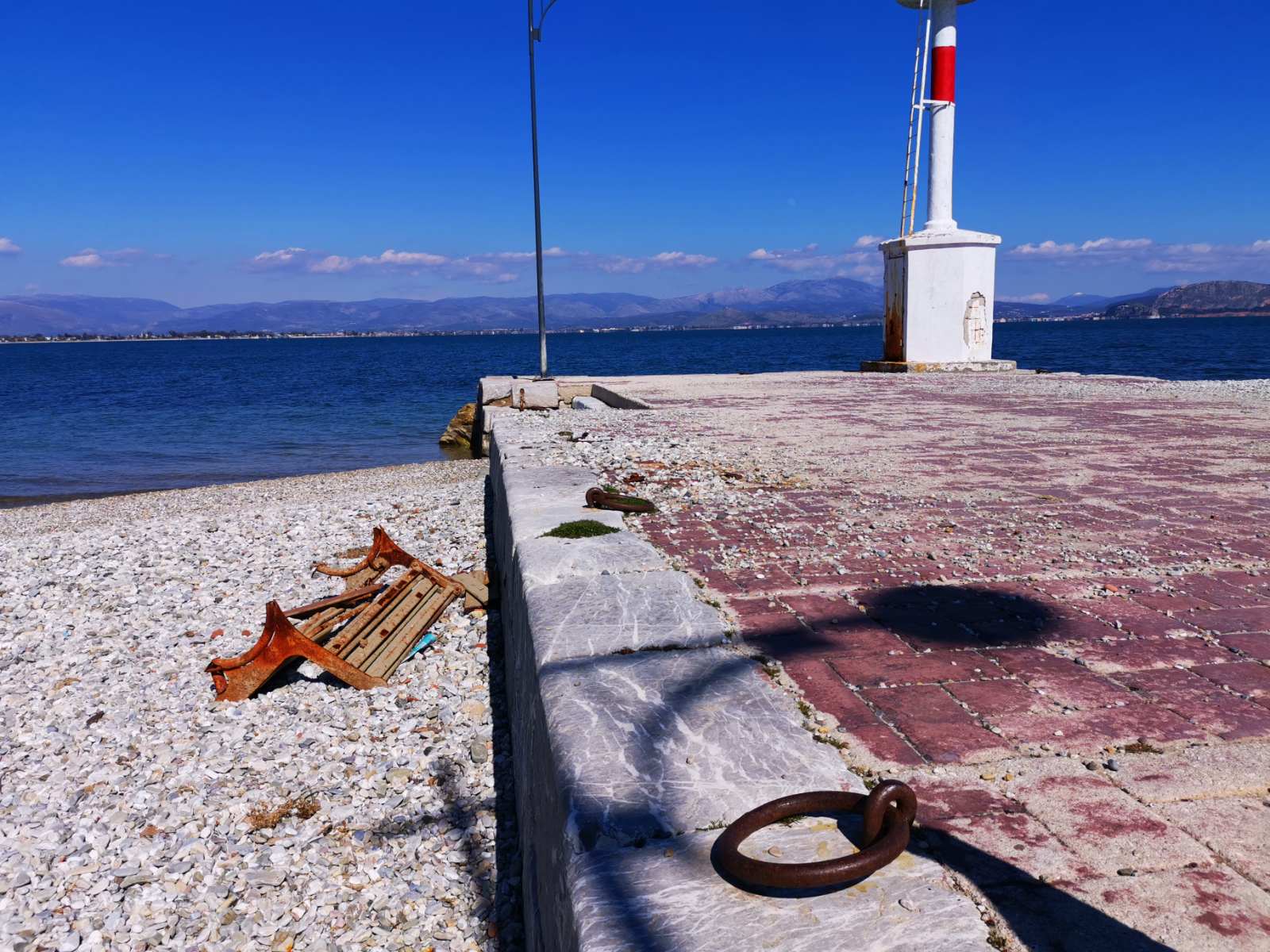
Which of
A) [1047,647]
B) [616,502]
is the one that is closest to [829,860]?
[1047,647]

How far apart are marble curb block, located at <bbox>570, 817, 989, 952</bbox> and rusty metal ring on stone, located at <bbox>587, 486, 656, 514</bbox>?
3.07 metres

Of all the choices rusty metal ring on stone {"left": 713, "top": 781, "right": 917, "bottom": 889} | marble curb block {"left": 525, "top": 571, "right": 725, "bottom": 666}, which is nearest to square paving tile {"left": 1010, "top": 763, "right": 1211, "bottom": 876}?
rusty metal ring on stone {"left": 713, "top": 781, "right": 917, "bottom": 889}

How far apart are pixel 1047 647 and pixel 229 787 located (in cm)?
314

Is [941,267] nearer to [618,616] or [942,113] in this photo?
[942,113]

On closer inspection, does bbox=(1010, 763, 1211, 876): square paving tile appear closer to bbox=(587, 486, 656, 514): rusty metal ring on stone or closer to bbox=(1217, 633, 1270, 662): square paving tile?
bbox=(1217, 633, 1270, 662): square paving tile

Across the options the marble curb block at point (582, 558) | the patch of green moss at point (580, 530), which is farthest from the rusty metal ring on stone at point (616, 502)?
the marble curb block at point (582, 558)

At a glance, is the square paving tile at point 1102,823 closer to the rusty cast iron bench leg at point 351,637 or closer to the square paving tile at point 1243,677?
the square paving tile at point 1243,677

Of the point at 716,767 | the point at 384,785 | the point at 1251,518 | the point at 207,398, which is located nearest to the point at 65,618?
the point at 384,785

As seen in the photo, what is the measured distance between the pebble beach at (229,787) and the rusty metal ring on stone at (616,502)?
1009mm

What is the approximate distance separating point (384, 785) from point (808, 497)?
3004mm

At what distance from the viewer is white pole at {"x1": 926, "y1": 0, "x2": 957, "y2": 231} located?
53.5 feet

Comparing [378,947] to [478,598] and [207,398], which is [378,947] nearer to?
[478,598]

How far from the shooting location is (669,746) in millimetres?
2061

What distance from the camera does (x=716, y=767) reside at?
196cm
